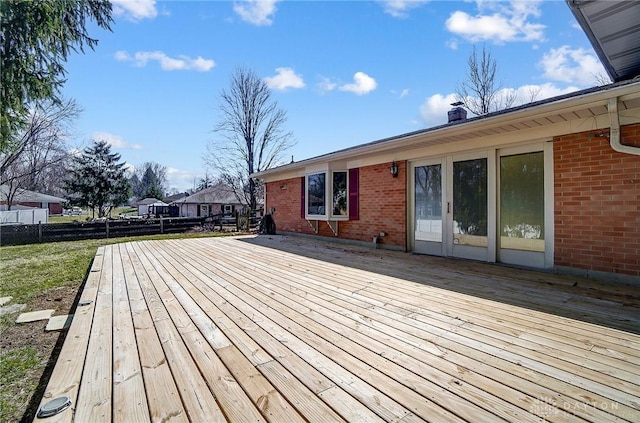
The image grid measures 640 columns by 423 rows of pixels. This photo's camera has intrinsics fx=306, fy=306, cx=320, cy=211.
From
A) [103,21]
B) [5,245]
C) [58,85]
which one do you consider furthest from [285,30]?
[5,245]

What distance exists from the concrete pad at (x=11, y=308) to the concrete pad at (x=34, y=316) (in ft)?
1.03

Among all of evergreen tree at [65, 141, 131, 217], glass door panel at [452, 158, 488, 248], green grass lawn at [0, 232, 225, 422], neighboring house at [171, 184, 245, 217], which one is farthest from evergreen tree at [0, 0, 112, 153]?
neighboring house at [171, 184, 245, 217]

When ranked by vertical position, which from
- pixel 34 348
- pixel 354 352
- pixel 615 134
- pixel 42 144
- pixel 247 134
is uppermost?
pixel 247 134

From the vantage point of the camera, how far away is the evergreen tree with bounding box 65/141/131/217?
2461cm

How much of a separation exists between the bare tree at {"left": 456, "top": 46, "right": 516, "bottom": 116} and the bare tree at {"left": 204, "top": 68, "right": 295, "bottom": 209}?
1093 centimetres

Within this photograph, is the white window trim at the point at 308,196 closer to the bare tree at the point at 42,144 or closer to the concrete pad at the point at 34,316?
the concrete pad at the point at 34,316

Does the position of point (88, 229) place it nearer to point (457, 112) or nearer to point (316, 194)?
point (316, 194)

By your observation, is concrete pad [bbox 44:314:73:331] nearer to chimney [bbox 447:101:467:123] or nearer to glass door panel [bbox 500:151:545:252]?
glass door panel [bbox 500:151:545:252]

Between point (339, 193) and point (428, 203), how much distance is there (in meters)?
2.67

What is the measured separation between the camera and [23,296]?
4.43 metres

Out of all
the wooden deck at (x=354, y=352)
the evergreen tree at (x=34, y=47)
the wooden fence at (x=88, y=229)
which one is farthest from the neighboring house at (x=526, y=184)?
the wooden fence at (x=88, y=229)

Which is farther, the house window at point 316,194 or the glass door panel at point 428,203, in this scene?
the house window at point 316,194

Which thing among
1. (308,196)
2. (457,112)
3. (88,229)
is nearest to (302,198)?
(308,196)

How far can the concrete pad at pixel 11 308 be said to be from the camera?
3.75m
